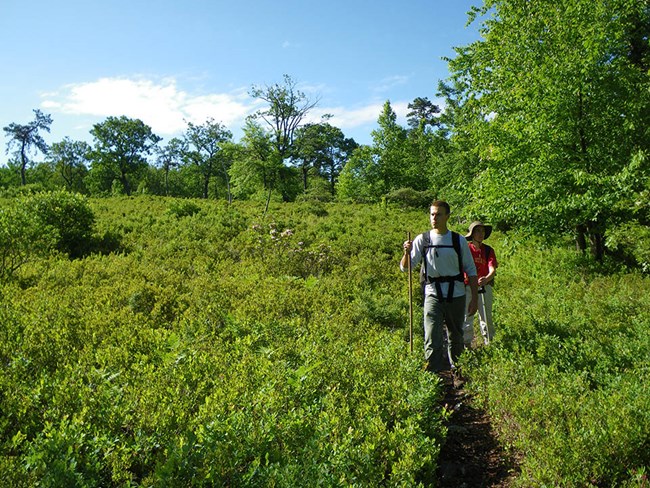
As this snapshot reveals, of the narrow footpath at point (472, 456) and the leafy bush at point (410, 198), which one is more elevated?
the leafy bush at point (410, 198)

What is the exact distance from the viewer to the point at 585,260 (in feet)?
42.2

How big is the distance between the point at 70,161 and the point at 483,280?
236ft

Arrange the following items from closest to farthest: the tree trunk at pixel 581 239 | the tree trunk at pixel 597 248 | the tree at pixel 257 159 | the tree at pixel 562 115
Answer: the tree at pixel 562 115 → the tree trunk at pixel 597 248 → the tree trunk at pixel 581 239 → the tree at pixel 257 159

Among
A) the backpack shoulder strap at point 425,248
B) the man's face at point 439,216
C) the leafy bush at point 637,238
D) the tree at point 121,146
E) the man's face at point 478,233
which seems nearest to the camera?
the man's face at point 439,216

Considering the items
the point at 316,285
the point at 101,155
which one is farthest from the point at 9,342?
the point at 101,155

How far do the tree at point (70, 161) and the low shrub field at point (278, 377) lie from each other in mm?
60255

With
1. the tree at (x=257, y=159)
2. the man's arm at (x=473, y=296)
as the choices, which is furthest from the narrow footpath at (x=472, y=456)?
the tree at (x=257, y=159)

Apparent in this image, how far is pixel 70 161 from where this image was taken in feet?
205

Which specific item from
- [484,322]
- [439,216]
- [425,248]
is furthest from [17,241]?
[484,322]

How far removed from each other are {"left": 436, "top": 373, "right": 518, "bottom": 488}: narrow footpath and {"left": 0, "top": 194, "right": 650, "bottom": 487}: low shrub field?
19cm

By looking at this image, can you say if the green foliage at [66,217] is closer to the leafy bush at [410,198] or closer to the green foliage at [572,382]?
the green foliage at [572,382]

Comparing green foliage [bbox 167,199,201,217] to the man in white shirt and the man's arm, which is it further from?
the man's arm

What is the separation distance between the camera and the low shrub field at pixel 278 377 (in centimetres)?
330

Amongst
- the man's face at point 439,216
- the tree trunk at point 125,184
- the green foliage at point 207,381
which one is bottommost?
the green foliage at point 207,381
